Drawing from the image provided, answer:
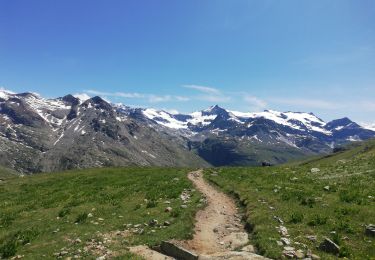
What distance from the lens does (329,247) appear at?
19016mm

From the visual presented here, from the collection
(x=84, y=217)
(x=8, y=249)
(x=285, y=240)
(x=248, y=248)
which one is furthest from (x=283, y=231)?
(x=8, y=249)

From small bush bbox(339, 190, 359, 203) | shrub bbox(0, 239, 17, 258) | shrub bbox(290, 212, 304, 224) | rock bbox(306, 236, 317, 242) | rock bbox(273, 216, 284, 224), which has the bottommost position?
shrub bbox(0, 239, 17, 258)

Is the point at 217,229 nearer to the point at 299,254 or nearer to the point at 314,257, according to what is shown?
the point at 299,254

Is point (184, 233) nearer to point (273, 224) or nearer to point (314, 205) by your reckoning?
point (273, 224)

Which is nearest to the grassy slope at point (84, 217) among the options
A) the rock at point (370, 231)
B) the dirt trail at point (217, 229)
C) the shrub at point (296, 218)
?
the dirt trail at point (217, 229)

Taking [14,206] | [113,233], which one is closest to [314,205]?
[113,233]

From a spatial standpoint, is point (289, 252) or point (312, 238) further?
point (312, 238)

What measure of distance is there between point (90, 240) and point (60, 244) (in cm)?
161

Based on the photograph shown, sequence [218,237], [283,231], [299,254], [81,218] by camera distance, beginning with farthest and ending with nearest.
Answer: [81,218] < [218,237] < [283,231] < [299,254]

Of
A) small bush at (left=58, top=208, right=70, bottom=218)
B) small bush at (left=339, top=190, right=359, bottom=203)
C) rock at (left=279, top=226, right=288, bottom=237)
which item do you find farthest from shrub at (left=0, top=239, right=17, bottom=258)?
small bush at (left=339, top=190, right=359, bottom=203)

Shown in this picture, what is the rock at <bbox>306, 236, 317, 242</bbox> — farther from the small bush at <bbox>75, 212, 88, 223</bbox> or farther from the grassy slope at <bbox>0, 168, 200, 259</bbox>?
the small bush at <bbox>75, 212, 88, 223</bbox>

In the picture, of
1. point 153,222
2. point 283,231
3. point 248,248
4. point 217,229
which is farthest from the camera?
point 153,222

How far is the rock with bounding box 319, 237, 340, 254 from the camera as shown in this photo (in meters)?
18.9

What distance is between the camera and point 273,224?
23438mm
